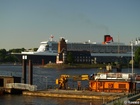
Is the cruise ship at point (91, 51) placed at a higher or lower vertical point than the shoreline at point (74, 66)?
higher

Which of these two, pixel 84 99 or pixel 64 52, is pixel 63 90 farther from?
pixel 64 52

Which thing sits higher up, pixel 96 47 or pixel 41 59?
pixel 96 47

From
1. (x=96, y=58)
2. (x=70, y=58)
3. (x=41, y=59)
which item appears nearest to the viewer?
(x=70, y=58)

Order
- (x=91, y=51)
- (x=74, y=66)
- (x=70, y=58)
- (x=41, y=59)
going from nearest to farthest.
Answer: (x=74, y=66)
(x=70, y=58)
(x=41, y=59)
(x=91, y=51)

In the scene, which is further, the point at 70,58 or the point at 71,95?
the point at 70,58

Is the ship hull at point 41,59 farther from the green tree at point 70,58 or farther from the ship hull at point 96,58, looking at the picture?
the green tree at point 70,58

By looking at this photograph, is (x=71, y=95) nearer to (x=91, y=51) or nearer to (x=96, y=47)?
(x=91, y=51)

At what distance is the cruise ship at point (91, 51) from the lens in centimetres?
17250

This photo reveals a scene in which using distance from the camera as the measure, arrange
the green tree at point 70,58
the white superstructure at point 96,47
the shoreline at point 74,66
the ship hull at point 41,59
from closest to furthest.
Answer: the shoreline at point 74,66, the green tree at point 70,58, the ship hull at point 41,59, the white superstructure at point 96,47

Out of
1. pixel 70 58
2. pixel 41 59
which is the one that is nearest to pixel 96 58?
pixel 70 58

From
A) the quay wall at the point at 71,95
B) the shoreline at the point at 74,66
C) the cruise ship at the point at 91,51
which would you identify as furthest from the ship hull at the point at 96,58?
the quay wall at the point at 71,95

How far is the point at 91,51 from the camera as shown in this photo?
185375 mm

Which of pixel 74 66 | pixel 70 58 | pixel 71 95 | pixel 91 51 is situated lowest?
pixel 71 95

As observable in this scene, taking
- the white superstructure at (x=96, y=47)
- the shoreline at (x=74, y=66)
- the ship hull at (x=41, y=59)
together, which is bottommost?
the shoreline at (x=74, y=66)
